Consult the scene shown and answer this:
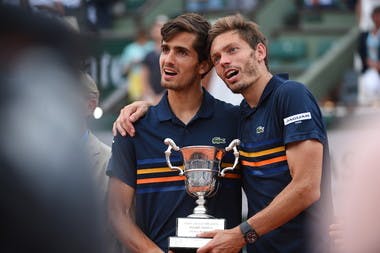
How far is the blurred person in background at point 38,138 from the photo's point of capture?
1190mm

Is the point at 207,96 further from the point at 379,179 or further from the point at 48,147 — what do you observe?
the point at 48,147

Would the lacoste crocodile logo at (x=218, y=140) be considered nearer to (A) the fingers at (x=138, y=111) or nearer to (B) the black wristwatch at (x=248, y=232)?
(A) the fingers at (x=138, y=111)

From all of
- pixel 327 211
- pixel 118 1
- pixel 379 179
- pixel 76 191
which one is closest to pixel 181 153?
pixel 327 211

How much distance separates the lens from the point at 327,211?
3.73m

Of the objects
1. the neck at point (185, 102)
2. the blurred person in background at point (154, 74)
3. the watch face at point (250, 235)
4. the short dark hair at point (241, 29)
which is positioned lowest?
the watch face at point (250, 235)

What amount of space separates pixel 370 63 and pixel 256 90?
8257 millimetres

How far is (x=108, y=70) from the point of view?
14516 millimetres

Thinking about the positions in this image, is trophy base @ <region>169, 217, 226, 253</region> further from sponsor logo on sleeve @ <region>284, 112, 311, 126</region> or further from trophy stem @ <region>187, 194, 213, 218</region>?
sponsor logo on sleeve @ <region>284, 112, 311, 126</region>

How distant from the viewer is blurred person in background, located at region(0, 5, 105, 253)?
3.91 feet

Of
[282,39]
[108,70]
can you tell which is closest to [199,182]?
[108,70]

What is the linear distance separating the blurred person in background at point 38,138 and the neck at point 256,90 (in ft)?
8.64

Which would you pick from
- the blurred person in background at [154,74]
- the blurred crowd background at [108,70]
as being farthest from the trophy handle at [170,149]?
the blurred person in background at [154,74]

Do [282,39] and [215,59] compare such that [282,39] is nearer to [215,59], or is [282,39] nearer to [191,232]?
[215,59]

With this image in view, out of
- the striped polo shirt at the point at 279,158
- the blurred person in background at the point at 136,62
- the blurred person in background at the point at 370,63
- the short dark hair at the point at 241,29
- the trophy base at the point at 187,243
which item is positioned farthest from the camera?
the blurred person in background at the point at 136,62
